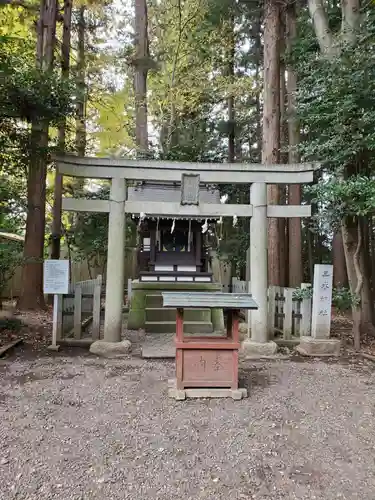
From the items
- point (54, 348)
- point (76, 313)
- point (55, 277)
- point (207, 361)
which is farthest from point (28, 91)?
point (207, 361)

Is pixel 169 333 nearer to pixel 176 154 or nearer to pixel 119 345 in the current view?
pixel 119 345

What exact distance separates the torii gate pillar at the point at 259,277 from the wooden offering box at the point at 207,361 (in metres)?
1.91

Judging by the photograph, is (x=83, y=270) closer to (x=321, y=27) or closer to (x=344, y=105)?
(x=321, y=27)

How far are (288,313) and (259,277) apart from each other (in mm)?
1225

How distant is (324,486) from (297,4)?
1303 centimetres

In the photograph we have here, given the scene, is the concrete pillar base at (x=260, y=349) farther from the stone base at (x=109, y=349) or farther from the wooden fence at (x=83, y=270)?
the wooden fence at (x=83, y=270)

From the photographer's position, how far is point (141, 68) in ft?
40.4

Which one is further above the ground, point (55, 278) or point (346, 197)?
point (346, 197)

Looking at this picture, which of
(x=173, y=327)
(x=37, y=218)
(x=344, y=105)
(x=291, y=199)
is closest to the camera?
(x=344, y=105)

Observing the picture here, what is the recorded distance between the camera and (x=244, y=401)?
431 cm

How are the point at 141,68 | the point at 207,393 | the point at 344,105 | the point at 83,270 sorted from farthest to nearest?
the point at 83,270 < the point at 141,68 < the point at 344,105 < the point at 207,393


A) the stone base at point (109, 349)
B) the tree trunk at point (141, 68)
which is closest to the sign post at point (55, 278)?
the stone base at point (109, 349)

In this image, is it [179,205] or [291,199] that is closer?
[179,205]

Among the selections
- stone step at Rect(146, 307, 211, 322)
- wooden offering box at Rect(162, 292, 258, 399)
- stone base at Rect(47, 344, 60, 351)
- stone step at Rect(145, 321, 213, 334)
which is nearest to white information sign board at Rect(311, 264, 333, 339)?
wooden offering box at Rect(162, 292, 258, 399)
